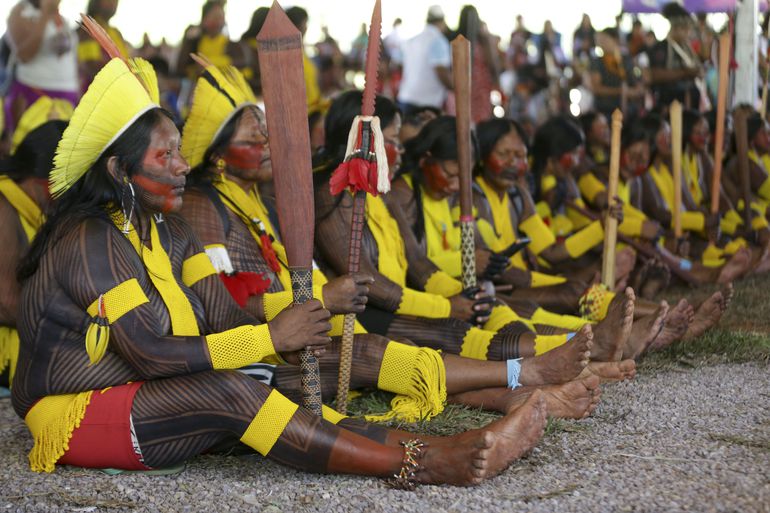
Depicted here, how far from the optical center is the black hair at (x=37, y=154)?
424 centimetres

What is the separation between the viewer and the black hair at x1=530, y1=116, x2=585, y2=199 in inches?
267

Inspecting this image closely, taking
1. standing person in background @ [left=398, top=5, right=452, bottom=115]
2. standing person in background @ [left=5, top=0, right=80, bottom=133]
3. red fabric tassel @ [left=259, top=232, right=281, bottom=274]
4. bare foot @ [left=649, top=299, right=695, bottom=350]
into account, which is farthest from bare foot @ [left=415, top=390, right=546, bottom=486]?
standing person in background @ [left=398, top=5, right=452, bottom=115]

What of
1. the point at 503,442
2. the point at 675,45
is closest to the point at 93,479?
the point at 503,442

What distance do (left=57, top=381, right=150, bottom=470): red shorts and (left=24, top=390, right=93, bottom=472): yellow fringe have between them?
0.02m

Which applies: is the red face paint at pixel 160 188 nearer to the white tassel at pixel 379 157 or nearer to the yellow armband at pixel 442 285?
the white tassel at pixel 379 157

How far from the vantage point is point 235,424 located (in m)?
2.98

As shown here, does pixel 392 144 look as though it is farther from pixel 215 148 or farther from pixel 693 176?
pixel 693 176

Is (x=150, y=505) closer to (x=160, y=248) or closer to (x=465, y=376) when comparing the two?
(x=160, y=248)

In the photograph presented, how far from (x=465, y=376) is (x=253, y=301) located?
0.86 meters

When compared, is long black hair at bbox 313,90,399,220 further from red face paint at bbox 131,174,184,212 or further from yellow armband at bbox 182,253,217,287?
red face paint at bbox 131,174,184,212

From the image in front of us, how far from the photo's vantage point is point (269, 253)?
4.15 m

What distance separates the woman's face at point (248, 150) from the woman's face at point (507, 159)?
1727 millimetres

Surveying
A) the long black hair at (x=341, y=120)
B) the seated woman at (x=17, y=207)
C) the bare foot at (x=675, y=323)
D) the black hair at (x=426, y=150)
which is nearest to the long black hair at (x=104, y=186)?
the seated woman at (x=17, y=207)

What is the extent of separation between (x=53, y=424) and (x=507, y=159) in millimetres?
3173
